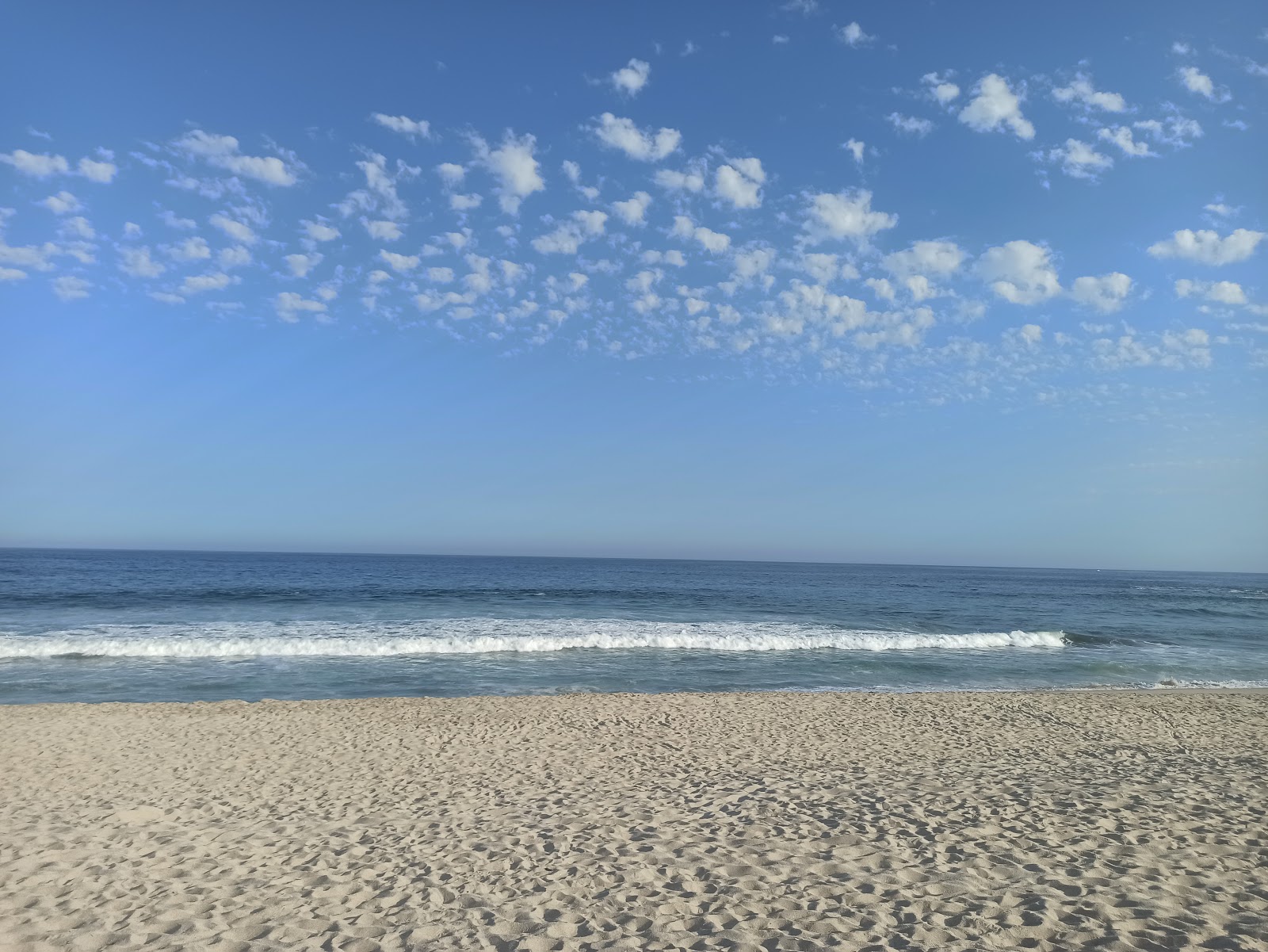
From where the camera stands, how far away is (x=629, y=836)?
669cm

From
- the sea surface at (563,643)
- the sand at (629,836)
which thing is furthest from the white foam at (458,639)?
the sand at (629,836)

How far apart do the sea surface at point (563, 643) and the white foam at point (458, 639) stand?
10cm

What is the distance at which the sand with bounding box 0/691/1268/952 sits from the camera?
5.00 meters

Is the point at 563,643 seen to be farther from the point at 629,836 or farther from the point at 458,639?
the point at 629,836

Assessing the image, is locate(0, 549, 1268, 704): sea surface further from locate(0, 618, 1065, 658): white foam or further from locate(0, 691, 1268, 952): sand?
locate(0, 691, 1268, 952): sand

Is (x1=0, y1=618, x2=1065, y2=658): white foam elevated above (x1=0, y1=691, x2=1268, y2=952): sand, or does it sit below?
below

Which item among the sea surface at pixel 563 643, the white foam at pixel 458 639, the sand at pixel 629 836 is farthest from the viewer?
the white foam at pixel 458 639

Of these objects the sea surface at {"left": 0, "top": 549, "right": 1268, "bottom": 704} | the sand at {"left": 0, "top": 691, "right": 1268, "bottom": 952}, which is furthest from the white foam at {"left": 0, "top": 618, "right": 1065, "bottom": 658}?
the sand at {"left": 0, "top": 691, "right": 1268, "bottom": 952}

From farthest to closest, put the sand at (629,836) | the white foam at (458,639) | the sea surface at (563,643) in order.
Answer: the white foam at (458,639)
the sea surface at (563,643)
the sand at (629,836)

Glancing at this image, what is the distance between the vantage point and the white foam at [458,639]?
821 inches

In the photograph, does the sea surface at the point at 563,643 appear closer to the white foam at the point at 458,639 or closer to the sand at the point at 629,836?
the white foam at the point at 458,639

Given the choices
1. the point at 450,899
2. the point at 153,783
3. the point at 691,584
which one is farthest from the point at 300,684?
the point at 691,584

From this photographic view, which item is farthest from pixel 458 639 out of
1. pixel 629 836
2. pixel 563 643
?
pixel 629 836

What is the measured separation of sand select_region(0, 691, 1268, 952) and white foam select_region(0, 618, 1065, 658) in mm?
9687
